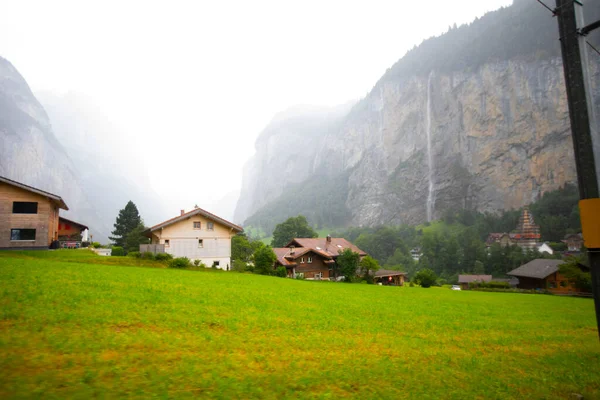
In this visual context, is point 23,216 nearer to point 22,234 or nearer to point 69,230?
point 22,234

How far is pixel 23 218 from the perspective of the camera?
97.7ft

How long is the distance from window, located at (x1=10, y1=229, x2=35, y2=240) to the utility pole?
39.3 metres

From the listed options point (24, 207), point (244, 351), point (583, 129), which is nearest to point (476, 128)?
point (583, 129)

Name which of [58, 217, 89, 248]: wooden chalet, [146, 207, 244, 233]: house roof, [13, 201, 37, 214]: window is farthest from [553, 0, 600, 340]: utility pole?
[58, 217, 89, 248]: wooden chalet

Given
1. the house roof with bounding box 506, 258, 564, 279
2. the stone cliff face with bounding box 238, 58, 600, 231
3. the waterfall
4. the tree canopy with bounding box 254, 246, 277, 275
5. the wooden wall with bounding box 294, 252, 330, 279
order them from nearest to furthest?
1. the tree canopy with bounding box 254, 246, 277, 275
2. the wooden wall with bounding box 294, 252, 330, 279
3. the house roof with bounding box 506, 258, 564, 279
4. the stone cliff face with bounding box 238, 58, 600, 231
5. the waterfall

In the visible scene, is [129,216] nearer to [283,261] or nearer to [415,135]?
[283,261]

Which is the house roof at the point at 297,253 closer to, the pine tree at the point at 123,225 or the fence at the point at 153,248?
the fence at the point at 153,248

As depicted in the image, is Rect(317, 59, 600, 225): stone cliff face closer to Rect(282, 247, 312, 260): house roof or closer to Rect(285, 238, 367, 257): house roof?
Rect(285, 238, 367, 257): house roof

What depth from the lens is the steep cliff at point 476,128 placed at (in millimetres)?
134500

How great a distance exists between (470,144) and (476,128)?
7686 millimetres

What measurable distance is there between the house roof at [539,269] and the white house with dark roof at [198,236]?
51.6 m

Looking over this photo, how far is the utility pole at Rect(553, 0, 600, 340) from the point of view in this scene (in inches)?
270

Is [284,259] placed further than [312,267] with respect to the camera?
No

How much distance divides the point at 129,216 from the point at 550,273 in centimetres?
8366
